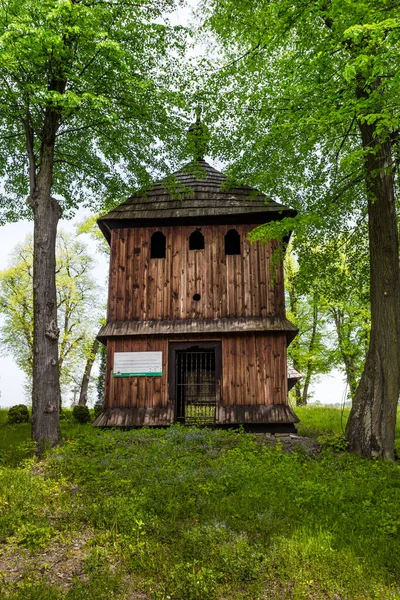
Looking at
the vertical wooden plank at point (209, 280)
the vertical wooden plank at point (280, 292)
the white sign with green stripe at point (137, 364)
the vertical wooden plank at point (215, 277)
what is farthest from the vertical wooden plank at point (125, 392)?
the vertical wooden plank at point (280, 292)

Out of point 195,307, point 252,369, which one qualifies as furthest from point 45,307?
point 252,369

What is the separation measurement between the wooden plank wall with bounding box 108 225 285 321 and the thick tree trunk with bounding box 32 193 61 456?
389 cm

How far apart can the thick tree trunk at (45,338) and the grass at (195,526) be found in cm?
86

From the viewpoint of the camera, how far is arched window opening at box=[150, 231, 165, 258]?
593 inches

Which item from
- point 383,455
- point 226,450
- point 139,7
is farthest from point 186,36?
point 383,455

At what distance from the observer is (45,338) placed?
9.81 metres

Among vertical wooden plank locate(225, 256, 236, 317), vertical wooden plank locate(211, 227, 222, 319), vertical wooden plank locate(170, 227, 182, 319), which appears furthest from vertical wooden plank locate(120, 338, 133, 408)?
vertical wooden plank locate(225, 256, 236, 317)

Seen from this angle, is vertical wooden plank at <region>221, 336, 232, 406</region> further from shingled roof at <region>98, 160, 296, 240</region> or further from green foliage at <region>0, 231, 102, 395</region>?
green foliage at <region>0, 231, 102, 395</region>

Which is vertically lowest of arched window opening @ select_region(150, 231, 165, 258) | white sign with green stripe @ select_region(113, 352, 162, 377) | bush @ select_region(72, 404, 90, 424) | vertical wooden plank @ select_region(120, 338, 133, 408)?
bush @ select_region(72, 404, 90, 424)

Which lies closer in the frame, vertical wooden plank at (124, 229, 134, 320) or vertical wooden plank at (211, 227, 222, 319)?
vertical wooden plank at (211, 227, 222, 319)

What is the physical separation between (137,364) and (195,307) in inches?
97.8

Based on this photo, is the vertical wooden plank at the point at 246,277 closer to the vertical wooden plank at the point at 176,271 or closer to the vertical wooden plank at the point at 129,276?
the vertical wooden plank at the point at 176,271

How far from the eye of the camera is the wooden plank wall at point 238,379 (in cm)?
1270

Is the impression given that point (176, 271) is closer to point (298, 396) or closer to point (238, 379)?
point (238, 379)
